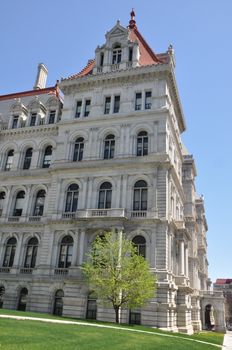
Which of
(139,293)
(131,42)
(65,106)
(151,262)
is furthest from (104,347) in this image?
(131,42)

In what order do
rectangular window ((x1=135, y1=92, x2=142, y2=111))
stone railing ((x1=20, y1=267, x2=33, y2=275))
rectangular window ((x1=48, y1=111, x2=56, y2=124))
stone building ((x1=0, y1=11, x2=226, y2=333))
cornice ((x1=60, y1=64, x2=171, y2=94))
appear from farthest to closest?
1. rectangular window ((x1=48, y1=111, x2=56, y2=124))
2. rectangular window ((x1=135, y1=92, x2=142, y2=111))
3. cornice ((x1=60, y1=64, x2=171, y2=94))
4. stone railing ((x1=20, y1=267, x2=33, y2=275))
5. stone building ((x1=0, y1=11, x2=226, y2=333))

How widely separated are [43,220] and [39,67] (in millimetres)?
28335

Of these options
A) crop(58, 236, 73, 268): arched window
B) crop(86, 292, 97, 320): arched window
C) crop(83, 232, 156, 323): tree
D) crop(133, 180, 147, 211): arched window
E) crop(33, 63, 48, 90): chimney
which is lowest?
crop(86, 292, 97, 320): arched window

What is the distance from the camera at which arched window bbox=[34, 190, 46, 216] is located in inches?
1524

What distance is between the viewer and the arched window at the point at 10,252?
3719cm

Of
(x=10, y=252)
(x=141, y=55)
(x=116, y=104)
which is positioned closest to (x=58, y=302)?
(x=10, y=252)

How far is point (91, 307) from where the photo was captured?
102 feet

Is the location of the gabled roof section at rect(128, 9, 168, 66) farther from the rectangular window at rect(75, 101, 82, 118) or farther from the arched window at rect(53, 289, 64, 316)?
the arched window at rect(53, 289, 64, 316)

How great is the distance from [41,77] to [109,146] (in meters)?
Result: 24.1

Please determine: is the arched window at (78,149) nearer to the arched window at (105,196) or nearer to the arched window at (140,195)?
the arched window at (105,196)

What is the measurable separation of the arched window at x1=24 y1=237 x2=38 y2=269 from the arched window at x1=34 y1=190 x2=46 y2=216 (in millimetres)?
3009

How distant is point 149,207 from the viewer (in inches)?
1294

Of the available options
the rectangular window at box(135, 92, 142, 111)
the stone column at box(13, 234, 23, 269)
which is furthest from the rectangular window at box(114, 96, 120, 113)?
the stone column at box(13, 234, 23, 269)

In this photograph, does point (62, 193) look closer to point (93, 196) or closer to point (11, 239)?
point (93, 196)
